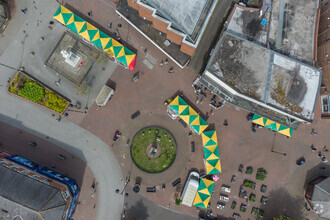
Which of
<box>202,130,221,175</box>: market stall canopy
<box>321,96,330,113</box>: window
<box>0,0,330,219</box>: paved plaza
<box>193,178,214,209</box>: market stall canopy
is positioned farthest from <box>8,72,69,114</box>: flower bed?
<box>321,96,330,113</box>: window

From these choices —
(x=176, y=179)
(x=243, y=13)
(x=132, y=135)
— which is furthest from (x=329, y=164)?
(x=132, y=135)

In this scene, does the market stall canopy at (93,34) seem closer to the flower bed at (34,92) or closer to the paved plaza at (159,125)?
the paved plaza at (159,125)

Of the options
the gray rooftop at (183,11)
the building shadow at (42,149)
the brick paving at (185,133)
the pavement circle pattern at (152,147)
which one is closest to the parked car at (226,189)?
the brick paving at (185,133)

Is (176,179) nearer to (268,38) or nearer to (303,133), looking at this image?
(303,133)

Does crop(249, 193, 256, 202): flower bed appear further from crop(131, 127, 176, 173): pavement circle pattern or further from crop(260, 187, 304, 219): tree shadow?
crop(131, 127, 176, 173): pavement circle pattern

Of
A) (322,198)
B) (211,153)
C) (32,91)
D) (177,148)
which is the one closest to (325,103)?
(322,198)

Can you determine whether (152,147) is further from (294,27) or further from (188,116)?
(294,27)
